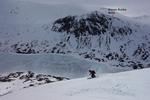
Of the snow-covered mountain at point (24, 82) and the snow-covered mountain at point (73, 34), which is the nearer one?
the snow-covered mountain at point (24, 82)

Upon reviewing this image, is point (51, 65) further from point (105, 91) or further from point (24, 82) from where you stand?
point (105, 91)

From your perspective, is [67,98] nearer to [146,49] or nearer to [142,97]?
[142,97]

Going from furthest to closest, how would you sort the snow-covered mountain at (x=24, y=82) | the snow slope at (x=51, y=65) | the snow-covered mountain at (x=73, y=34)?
the snow-covered mountain at (x=73, y=34)
the snow slope at (x=51, y=65)
the snow-covered mountain at (x=24, y=82)

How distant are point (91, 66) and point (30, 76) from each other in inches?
876

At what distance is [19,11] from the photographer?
177250mm

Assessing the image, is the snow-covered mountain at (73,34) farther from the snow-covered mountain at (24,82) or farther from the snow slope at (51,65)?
the snow-covered mountain at (24,82)

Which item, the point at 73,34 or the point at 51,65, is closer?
the point at 51,65

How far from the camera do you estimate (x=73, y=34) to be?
154250 millimetres

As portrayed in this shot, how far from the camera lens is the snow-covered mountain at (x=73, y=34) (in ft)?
463

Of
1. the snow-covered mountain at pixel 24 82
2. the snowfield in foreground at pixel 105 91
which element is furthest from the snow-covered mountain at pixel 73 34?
the snowfield in foreground at pixel 105 91

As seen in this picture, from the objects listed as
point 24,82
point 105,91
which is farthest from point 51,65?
point 105,91

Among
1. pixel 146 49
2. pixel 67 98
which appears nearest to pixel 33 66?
pixel 67 98

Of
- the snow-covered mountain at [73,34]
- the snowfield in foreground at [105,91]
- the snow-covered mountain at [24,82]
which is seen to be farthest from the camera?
the snow-covered mountain at [73,34]
